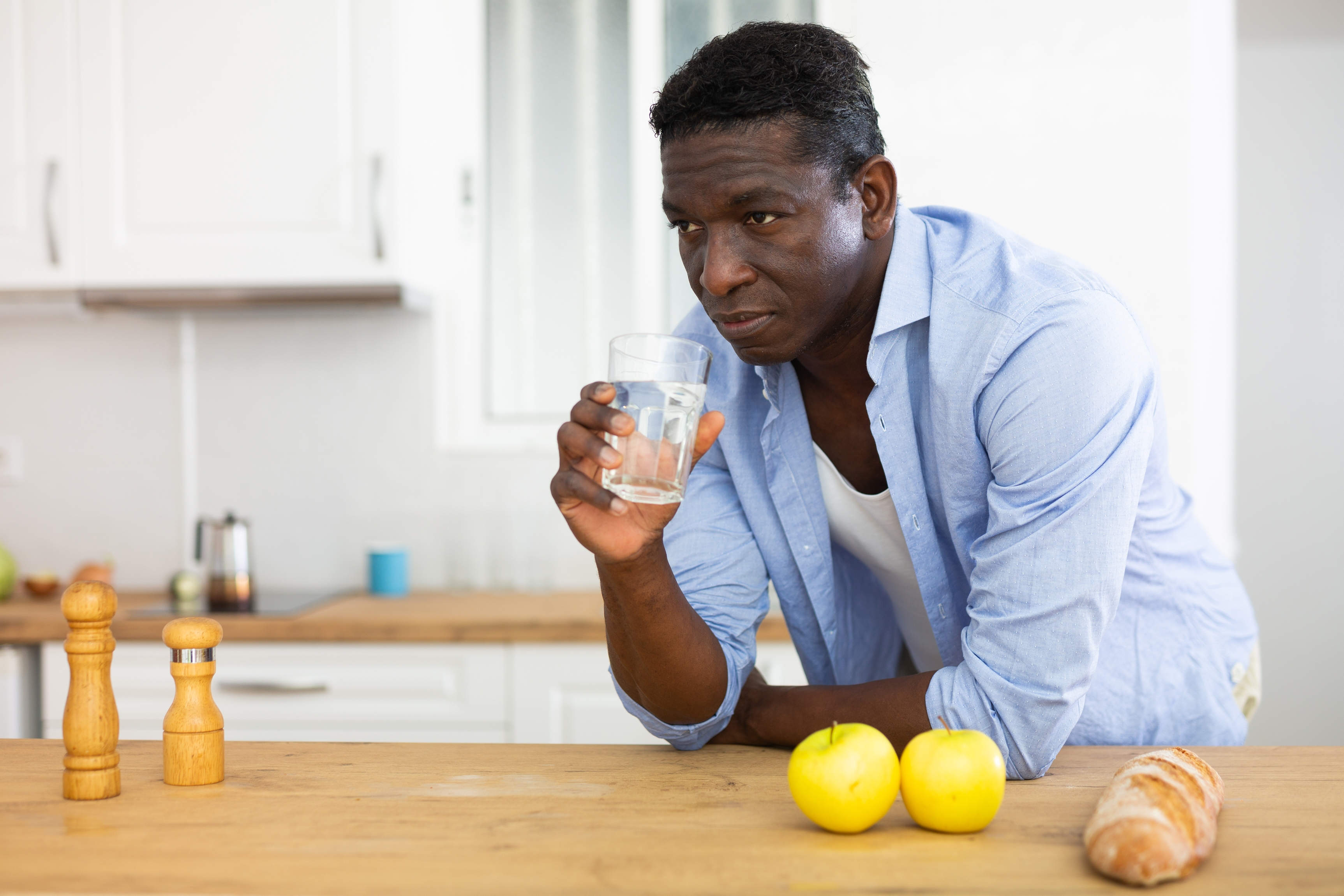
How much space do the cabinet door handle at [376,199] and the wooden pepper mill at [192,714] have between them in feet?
5.37

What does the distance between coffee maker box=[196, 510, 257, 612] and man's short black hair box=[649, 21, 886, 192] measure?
5.95 feet

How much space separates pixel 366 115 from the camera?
2531 millimetres

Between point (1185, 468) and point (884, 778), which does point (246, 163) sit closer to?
point (884, 778)

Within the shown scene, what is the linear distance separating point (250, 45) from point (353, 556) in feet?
4.38

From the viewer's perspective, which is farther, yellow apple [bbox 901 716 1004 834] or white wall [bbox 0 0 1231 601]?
white wall [bbox 0 0 1231 601]

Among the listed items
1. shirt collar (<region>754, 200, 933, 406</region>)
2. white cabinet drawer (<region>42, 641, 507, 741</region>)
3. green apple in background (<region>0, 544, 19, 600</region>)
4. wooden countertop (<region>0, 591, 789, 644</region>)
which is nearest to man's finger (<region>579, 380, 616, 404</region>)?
shirt collar (<region>754, 200, 933, 406</region>)

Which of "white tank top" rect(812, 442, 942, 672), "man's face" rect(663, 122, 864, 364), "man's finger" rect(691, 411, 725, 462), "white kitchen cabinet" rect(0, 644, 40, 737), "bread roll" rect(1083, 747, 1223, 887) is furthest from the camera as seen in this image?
"white kitchen cabinet" rect(0, 644, 40, 737)

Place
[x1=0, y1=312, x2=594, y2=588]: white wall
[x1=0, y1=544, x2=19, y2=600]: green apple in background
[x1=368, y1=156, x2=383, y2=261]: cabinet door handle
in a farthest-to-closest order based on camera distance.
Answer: [x1=0, y1=312, x2=594, y2=588]: white wall < [x1=0, y1=544, x2=19, y2=600]: green apple in background < [x1=368, y1=156, x2=383, y2=261]: cabinet door handle

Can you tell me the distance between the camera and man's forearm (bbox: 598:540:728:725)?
114cm

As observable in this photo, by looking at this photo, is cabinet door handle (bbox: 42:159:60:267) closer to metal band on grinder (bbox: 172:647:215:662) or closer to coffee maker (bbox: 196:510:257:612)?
coffee maker (bbox: 196:510:257:612)

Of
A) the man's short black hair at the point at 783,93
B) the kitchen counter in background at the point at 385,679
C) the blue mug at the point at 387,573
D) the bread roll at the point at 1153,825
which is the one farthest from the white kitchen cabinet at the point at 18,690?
the bread roll at the point at 1153,825

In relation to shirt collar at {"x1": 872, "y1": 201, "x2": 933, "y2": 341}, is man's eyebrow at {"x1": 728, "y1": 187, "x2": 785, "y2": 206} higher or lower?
higher

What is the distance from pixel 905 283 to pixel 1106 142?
179 cm

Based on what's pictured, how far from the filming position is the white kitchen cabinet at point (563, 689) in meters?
2.36
